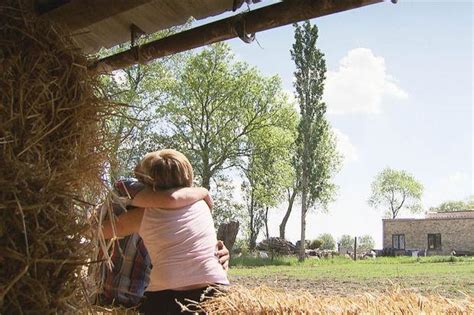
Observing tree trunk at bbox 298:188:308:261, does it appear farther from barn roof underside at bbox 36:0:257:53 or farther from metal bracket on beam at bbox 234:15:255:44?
metal bracket on beam at bbox 234:15:255:44

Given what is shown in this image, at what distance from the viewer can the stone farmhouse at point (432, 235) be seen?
3106 cm

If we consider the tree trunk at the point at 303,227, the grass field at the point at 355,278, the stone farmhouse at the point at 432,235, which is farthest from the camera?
the stone farmhouse at the point at 432,235

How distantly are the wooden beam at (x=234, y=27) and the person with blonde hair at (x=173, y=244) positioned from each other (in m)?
0.41

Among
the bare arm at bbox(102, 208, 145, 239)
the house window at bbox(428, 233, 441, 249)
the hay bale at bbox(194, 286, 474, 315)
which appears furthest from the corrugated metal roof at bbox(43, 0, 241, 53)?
the house window at bbox(428, 233, 441, 249)

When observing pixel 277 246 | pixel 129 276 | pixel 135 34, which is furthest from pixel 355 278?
pixel 277 246

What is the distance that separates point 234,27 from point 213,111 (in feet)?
81.9

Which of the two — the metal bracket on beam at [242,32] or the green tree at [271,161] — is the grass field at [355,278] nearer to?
A: the metal bracket on beam at [242,32]

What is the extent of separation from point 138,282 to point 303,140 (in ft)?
84.8

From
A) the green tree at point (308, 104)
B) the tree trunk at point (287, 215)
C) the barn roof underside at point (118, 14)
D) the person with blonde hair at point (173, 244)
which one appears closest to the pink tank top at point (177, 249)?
the person with blonde hair at point (173, 244)

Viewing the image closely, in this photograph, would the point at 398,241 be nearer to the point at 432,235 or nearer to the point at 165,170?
the point at 432,235

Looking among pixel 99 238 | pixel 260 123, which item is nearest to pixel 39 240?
pixel 99 238

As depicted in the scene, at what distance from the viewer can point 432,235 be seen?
1296 inches

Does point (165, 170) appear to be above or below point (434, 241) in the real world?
above

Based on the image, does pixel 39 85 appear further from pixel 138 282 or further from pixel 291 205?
pixel 291 205
